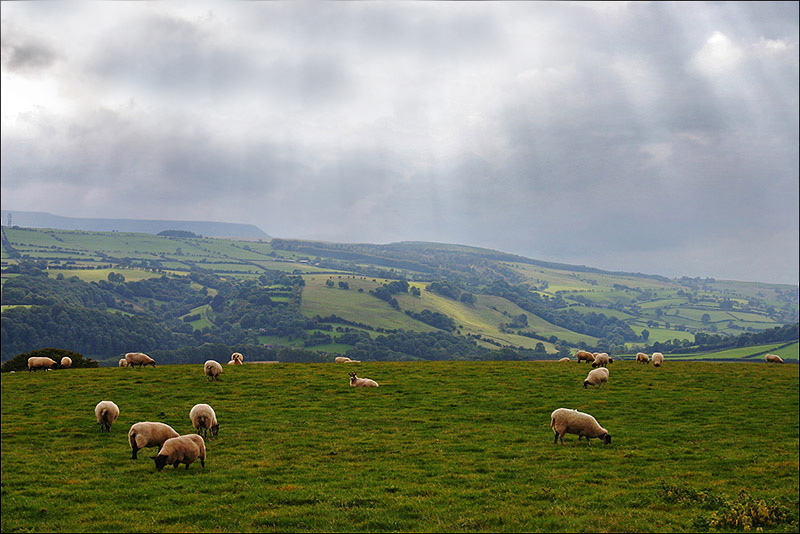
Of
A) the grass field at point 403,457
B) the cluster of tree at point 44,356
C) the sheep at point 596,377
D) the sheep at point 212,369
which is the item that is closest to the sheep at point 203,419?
the grass field at point 403,457

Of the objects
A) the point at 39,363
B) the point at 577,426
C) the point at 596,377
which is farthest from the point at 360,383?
the point at 39,363

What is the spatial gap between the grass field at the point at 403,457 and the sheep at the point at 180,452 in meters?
0.33

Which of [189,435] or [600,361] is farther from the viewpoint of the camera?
[600,361]

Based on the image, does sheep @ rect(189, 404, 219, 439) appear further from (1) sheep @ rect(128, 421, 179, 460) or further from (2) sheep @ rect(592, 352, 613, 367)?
(2) sheep @ rect(592, 352, 613, 367)

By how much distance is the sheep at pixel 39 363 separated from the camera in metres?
38.4

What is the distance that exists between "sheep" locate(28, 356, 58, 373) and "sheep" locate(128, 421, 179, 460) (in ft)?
90.9

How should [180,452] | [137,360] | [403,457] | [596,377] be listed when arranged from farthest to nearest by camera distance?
1. [137,360]
2. [596,377]
3. [403,457]
4. [180,452]

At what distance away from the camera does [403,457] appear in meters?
18.6

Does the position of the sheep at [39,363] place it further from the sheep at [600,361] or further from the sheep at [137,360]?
the sheep at [600,361]

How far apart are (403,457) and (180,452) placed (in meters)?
7.80

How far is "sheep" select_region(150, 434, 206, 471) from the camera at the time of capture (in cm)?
1619

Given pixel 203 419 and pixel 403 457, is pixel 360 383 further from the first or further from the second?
pixel 403 457

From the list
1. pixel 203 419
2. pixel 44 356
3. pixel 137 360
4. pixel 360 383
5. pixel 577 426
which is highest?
pixel 577 426

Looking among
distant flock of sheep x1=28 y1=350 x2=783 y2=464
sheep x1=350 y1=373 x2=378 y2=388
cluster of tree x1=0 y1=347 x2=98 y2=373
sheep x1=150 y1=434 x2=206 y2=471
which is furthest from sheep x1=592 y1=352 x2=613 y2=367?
cluster of tree x1=0 y1=347 x2=98 y2=373
